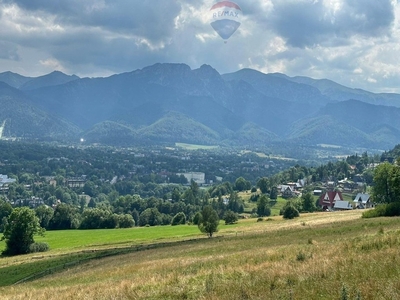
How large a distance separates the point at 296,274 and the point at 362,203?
138 meters

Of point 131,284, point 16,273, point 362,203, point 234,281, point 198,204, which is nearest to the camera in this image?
point 234,281

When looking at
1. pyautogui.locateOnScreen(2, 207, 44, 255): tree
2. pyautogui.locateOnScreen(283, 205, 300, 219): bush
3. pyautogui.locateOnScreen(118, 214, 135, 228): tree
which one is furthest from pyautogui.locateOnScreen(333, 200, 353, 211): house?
pyautogui.locateOnScreen(2, 207, 44, 255): tree

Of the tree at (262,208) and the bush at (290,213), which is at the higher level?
the bush at (290,213)

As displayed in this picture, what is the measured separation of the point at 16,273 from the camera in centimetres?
3756

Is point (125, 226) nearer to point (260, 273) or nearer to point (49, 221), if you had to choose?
point (49, 221)

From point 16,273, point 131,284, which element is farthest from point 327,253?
point 16,273

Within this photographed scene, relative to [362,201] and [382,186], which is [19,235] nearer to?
[382,186]

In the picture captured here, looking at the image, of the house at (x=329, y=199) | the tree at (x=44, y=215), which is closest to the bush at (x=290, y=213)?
the house at (x=329, y=199)

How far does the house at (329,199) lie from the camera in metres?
135

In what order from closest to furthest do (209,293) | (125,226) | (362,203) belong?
(209,293), (125,226), (362,203)

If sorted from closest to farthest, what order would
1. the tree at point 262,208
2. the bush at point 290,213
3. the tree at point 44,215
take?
the bush at point 290,213 → the tree at point 44,215 → the tree at point 262,208

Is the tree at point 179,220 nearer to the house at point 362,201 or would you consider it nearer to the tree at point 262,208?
the tree at point 262,208

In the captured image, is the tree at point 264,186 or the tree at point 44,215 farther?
the tree at point 264,186

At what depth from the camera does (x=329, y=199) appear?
137 metres
